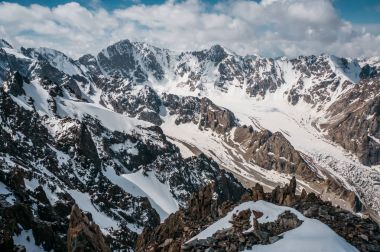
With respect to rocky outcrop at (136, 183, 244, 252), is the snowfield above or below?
above

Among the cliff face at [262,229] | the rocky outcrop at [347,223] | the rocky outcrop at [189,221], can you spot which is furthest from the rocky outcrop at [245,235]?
the rocky outcrop at [189,221]

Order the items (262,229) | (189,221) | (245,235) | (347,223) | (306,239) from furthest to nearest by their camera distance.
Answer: (189,221) → (347,223) → (262,229) → (245,235) → (306,239)

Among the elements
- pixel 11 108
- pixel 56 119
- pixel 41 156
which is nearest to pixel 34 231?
pixel 41 156

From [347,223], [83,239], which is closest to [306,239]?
[347,223]

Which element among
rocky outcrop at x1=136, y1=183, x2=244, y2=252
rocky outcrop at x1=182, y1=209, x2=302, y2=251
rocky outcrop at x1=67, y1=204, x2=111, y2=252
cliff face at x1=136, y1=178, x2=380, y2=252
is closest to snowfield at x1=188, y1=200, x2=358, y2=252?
cliff face at x1=136, y1=178, x2=380, y2=252

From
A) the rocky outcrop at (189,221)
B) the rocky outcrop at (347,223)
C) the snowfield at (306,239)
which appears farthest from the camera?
the rocky outcrop at (189,221)

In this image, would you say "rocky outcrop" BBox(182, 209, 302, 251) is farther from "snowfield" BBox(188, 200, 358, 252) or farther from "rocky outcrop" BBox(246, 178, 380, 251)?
"rocky outcrop" BBox(246, 178, 380, 251)

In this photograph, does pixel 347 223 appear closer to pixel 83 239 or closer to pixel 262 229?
pixel 262 229

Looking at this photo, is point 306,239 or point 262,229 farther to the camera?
point 262,229

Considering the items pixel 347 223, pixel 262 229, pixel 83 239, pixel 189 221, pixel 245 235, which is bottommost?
pixel 83 239

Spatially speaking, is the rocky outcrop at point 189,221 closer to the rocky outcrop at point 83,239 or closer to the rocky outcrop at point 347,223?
the rocky outcrop at point 83,239

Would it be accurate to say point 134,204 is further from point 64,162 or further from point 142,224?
point 64,162
